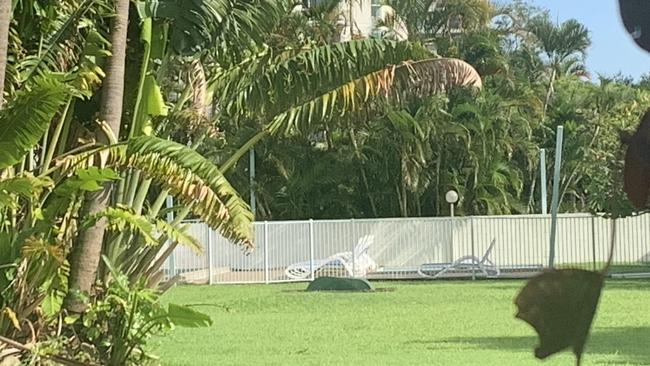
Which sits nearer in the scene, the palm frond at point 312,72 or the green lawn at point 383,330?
the palm frond at point 312,72

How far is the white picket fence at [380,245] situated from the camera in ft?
55.1

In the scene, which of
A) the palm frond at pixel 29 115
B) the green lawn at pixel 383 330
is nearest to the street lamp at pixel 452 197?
the green lawn at pixel 383 330

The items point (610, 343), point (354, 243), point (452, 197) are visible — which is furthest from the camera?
point (354, 243)

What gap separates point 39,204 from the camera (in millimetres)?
5023

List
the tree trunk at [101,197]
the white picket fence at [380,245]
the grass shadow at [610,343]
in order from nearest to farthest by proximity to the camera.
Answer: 1. the tree trunk at [101,197]
2. the grass shadow at [610,343]
3. the white picket fence at [380,245]

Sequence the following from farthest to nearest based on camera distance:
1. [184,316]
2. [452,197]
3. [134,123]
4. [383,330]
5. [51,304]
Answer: [452,197] < [383,330] < [134,123] < [184,316] < [51,304]

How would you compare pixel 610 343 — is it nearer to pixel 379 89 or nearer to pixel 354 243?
pixel 379 89

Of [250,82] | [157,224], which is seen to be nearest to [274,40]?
[250,82]

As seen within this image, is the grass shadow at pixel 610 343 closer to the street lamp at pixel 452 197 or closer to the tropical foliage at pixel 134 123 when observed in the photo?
the tropical foliage at pixel 134 123

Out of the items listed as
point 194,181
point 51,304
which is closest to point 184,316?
point 51,304

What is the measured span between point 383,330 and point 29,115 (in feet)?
17.5

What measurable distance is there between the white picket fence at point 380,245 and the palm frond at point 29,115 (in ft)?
40.2

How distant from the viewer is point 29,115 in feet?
14.1

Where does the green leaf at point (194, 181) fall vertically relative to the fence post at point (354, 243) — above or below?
above
